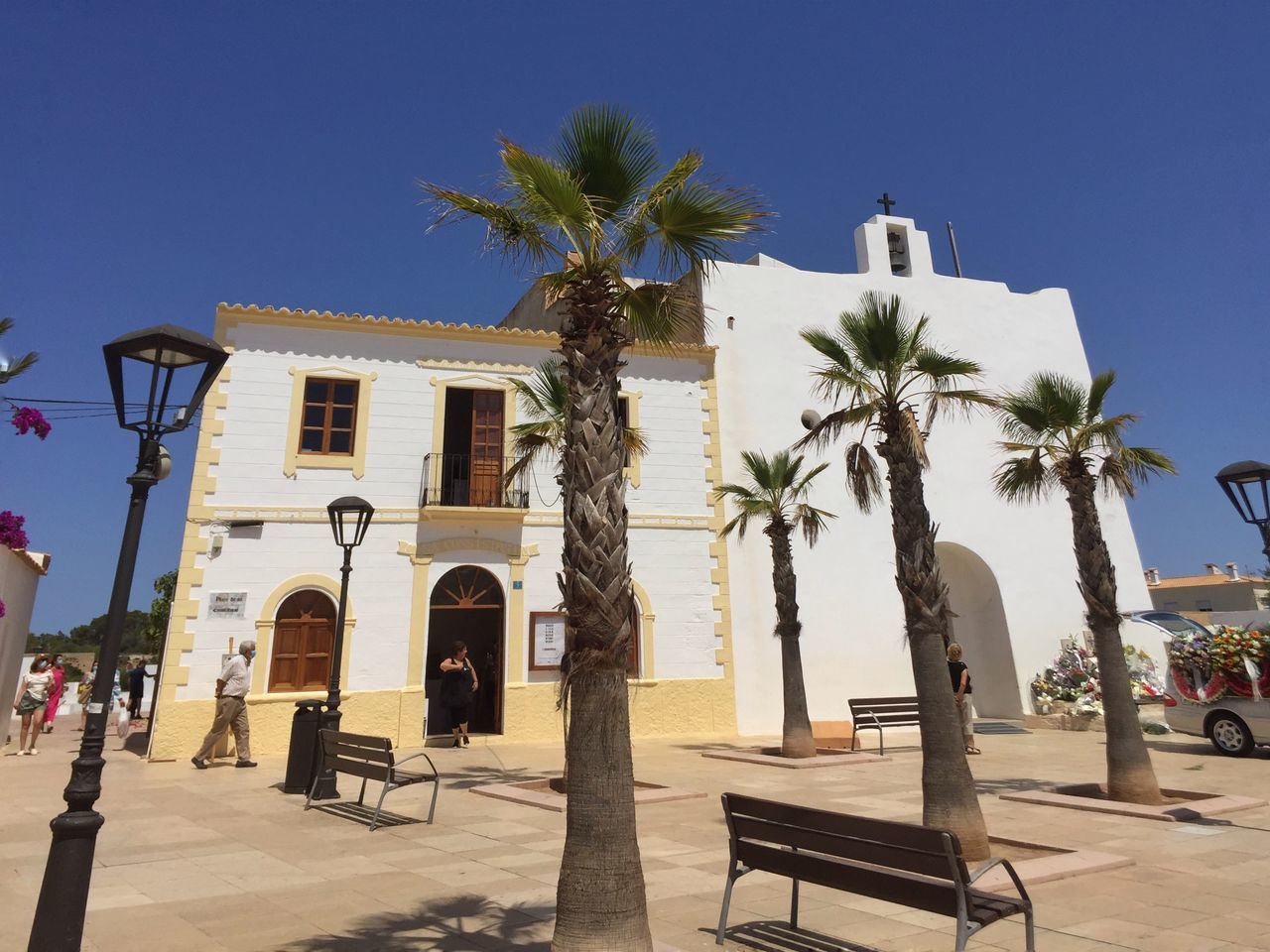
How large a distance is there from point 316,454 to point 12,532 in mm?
4657

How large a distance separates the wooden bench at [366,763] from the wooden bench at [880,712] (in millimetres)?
7374

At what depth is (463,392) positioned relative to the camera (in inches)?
631

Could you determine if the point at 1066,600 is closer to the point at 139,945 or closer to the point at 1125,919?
the point at 1125,919

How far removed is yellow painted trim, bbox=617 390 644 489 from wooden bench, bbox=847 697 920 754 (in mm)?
5934

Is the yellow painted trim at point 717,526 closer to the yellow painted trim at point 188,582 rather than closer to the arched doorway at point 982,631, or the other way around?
the arched doorway at point 982,631

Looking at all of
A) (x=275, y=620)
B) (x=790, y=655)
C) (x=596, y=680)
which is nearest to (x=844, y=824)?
(x=596, y=680)

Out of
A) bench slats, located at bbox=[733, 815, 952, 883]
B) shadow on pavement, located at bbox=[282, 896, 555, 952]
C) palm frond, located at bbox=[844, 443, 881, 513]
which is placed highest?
Result: palm frond, located at bbox=[844, 443, 881, 513]

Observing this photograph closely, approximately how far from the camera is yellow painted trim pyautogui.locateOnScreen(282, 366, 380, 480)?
14148 millimetres

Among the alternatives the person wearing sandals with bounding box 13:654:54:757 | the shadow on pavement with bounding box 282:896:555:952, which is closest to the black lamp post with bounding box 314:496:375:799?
the shadow on pavement with bounding box 282:896:555:952

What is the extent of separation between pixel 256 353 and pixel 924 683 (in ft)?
41.7

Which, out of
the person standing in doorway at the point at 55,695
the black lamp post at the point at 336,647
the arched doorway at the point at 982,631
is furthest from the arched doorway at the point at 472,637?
the arched doorway at the point at 982,631

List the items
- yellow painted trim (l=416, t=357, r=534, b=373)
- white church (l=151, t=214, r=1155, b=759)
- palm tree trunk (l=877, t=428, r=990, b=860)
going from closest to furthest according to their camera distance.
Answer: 1. palm tree trunk (l=877, t=428, r=990, b=860)
2. white church (l=151, t=214, r=1155, b=759)
3. yellow painted trim (l=416, t=357, r=534, b=373)

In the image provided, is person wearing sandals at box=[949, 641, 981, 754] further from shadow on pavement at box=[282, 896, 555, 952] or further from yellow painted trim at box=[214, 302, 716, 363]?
shadow on pavement at box=[282, 896, 555, 952]

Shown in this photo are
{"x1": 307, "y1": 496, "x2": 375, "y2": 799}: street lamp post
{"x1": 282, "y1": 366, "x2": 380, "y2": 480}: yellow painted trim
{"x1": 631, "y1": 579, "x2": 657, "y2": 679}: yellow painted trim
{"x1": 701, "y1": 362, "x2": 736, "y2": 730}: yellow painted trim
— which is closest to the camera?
{"x1": 307, "y1": 496, "x2": 375, "y2": 799}: street lamp post
